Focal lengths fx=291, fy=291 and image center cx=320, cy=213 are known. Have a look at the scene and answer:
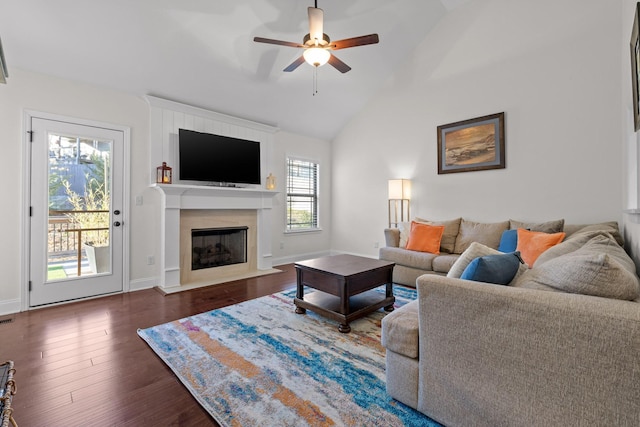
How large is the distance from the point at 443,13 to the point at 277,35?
251 centimetres

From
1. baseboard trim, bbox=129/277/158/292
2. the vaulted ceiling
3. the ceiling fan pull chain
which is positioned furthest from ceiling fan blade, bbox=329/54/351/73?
baseboard trim, bbox=129/277/158/292

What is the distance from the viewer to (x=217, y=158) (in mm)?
4277

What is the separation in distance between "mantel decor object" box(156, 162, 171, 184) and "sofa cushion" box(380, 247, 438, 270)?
3063mm

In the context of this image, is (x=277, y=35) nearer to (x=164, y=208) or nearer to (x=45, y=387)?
(x=164, y=208)

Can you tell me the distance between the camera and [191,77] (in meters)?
3.75

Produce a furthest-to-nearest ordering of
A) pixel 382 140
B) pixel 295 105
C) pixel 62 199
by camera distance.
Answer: pixel 382 140, pixel 295 105, pixel 62 199

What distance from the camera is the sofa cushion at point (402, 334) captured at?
4.89 ft

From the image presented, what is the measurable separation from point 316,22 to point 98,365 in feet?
10.7

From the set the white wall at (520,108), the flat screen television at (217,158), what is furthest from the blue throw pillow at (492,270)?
the flat screen television at (217,158)

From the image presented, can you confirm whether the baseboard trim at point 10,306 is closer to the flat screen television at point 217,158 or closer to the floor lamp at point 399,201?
the flat screen television at point 217,158

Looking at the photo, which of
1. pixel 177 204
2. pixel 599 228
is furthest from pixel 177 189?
pixel 599 228

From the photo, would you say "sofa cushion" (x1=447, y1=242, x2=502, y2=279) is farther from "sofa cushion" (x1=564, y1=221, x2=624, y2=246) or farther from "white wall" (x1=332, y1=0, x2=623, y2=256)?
"white wall" (x1=332, y1=0, x2=623, y2=256)

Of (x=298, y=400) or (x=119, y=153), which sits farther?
(x=119, y=153)

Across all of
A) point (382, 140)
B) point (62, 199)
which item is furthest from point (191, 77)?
point (382, 140)
